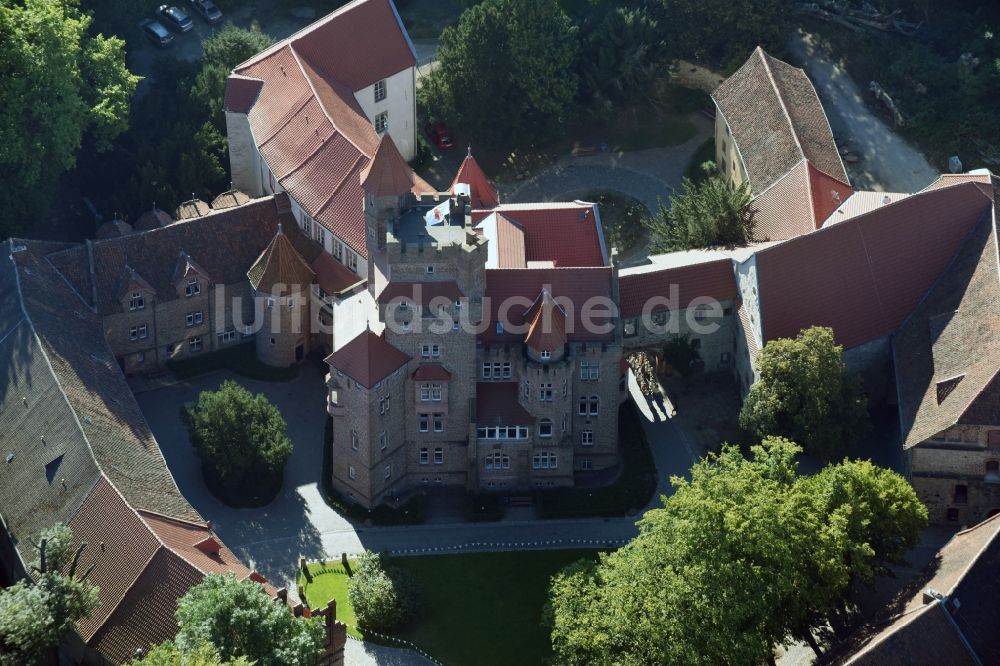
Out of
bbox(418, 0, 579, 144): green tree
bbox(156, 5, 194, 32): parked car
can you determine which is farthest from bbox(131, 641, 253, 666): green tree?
bbox(156, 5, 194, 32): parked car

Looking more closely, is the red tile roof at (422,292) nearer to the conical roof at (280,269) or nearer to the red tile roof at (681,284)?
the red tile roof at (681,284)

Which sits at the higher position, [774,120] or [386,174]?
[774,120]

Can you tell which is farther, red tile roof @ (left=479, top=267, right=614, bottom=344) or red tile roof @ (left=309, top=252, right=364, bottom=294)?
red tile roof @ (left=309, top=252, right=364, bottom=294)

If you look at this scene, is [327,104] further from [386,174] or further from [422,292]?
[422,292]

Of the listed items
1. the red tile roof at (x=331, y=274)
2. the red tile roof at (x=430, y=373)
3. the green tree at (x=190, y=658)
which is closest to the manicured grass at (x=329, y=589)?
the red tile roof at (x=430, y=373)

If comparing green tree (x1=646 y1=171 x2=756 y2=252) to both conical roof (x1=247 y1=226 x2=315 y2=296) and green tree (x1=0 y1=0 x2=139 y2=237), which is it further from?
green tree (x1=0 y1=0 x2=139 y2=237)

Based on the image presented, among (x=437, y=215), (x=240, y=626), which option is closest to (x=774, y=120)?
(x=437, y=215)
